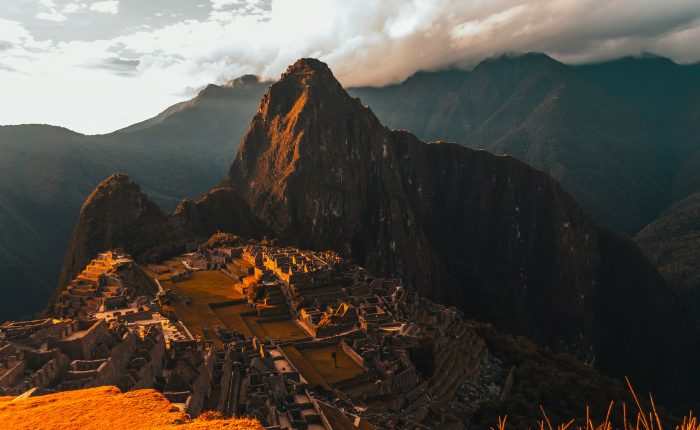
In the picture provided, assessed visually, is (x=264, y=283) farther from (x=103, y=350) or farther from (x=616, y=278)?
(x=616, y=278)

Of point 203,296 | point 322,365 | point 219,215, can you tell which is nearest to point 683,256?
point 219,215

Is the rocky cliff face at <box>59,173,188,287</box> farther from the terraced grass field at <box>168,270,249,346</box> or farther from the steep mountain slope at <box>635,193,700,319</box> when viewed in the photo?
the steep mountain slope at <box>635,193,700,319</box>

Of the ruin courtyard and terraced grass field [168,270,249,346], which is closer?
the ruin courtyard

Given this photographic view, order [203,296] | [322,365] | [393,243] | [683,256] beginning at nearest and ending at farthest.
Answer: [322,365], [203,296], [393,243], [683,256]

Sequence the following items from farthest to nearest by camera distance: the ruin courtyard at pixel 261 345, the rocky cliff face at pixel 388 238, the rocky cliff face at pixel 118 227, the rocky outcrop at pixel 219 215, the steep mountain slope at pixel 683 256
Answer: the steep mountain slope at pixel 683 256 → the rocky cliff face at pixel 388 238 → the rocky outcrop at pixel 219 215 → the rocky cliff face at pixel 118 227 → the ruin courtyard at pixel 261 345

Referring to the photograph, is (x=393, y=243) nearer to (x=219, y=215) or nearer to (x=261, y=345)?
(x=219, y=215)

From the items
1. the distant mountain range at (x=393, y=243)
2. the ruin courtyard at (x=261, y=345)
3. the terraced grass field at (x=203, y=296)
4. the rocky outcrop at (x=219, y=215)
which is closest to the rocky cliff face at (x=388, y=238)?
the distant mountain range at (x=393, y=243)

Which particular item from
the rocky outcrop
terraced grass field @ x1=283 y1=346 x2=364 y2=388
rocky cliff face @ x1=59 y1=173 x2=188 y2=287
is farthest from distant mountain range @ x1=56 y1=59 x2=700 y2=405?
terraced grass field @ x1=283 y1=346 x2=364 y2=388

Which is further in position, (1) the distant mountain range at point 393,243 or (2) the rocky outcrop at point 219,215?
(1) the distant mountain range at point 393,243

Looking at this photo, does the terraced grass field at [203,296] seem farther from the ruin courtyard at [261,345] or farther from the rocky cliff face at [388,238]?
the rocky cliff face at [388,238]
